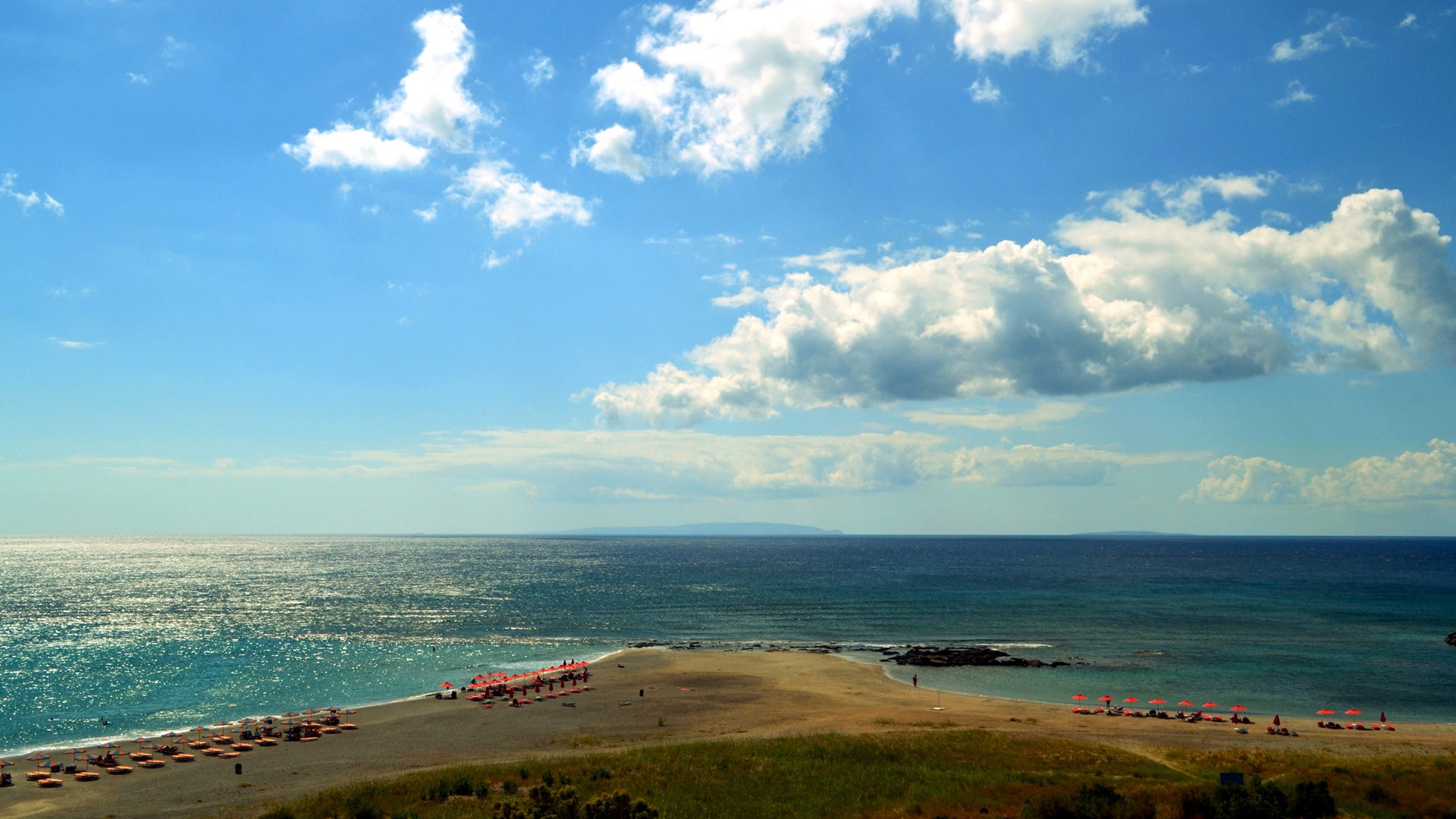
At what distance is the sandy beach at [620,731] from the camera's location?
39594 millimetres

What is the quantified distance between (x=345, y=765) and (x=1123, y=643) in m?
78.0

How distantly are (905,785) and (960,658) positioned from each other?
50522mm

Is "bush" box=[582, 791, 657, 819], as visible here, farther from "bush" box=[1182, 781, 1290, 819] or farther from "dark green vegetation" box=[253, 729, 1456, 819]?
"bush" box=[1182, 781, 1290, 819]

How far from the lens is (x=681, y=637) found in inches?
3880

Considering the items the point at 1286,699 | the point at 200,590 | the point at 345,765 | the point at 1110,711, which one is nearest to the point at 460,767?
the point at 345,765

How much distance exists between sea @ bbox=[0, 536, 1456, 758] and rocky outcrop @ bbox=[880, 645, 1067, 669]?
1877 millimetres

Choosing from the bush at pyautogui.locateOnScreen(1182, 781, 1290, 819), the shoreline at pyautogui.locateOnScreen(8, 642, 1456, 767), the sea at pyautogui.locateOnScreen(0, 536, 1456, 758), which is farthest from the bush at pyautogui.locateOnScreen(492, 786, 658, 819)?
the sea at pyautogui.locateOnScreen(0, 536, 1456, 758)

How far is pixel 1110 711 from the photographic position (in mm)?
56781

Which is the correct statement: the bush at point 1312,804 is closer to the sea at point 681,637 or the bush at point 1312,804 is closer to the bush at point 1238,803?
the bush at point 1238,803

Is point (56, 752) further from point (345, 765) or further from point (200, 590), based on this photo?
point (200, 590)

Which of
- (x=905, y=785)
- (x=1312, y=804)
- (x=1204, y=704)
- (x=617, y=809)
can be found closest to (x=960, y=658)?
(x=1204, y=704)

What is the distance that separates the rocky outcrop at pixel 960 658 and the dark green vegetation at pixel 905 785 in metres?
35.5

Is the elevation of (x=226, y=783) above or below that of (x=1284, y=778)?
below

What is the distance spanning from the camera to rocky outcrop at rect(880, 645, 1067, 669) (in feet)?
254
